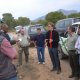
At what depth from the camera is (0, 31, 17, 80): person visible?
4598 millimetres

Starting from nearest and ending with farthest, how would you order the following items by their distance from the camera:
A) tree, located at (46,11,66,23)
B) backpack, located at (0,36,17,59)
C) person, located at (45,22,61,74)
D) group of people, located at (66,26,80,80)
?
backpack, located at (0,36,17,59) < group of people, located at (66,26,80,80) < person, located at (45,22,61,74) < tree, located at (46,11,66,23)

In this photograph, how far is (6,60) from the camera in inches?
183

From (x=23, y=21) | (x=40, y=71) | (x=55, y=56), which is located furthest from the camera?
(x=23, y=21)

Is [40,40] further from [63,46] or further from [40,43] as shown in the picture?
[63,46]

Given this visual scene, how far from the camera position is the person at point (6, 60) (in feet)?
15.1

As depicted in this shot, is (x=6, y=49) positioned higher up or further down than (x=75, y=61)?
higher up

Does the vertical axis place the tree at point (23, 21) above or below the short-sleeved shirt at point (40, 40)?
below

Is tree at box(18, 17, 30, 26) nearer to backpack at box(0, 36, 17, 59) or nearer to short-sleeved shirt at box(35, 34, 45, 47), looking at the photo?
short-sleeved shirt at box(35, 34, 45, 47)

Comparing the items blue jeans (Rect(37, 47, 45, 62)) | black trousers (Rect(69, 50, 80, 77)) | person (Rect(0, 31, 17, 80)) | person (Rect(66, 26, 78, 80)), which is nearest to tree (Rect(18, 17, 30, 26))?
blue jeans (Rect(37, 47, 45, 62))

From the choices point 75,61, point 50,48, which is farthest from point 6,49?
point 50,48

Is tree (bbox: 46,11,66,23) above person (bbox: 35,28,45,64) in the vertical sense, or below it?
below

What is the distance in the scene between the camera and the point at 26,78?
10.3 m

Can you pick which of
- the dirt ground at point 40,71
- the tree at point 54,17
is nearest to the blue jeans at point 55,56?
the dirt ground at point 40,71

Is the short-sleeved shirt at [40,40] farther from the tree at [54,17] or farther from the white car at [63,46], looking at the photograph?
the tree at [54,17]
